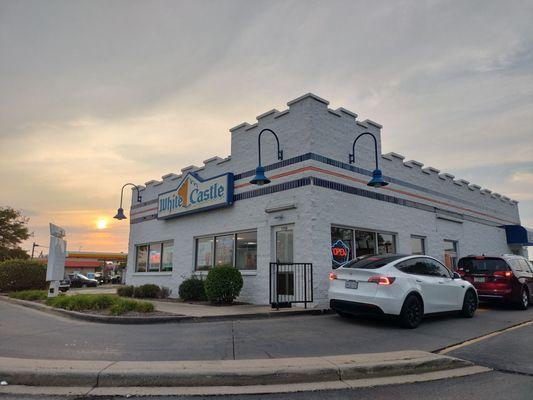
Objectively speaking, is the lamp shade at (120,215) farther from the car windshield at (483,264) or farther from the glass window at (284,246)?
the car windshield at (483,264)

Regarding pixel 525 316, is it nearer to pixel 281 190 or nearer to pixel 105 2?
pixel 281 190

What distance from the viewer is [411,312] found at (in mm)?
8859

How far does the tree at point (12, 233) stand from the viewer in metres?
42.1

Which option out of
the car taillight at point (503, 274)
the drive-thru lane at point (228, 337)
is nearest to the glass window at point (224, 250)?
the drive-thru lane at point (228, 337)

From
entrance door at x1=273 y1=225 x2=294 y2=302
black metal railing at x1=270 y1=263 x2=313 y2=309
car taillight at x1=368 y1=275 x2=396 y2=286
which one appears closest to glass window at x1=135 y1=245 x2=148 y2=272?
entrance door at x1=273 y1=225 x2=294 y2=302

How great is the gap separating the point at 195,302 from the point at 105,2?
9976 millimetres

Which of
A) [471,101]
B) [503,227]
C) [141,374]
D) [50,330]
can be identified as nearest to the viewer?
[141,374]

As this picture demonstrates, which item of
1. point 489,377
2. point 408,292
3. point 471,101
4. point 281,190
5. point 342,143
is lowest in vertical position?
point 489,377

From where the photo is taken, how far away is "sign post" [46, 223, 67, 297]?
1520 centimetres

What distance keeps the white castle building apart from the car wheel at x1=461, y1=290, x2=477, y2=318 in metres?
3.74

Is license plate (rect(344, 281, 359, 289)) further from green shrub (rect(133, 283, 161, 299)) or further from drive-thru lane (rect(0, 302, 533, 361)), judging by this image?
green shrub (rect(133, 283, 161, 299))

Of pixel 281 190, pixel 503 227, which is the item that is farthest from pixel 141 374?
pixel 503 227

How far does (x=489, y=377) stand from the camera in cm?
549

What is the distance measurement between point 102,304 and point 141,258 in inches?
361
